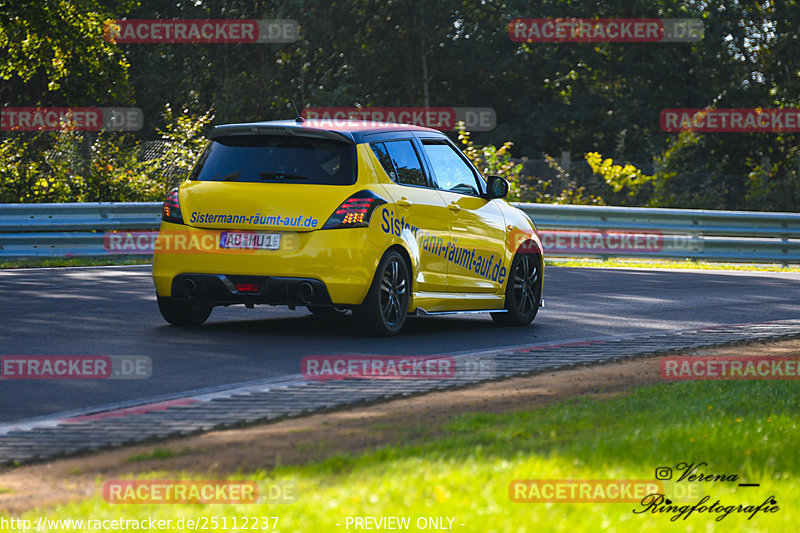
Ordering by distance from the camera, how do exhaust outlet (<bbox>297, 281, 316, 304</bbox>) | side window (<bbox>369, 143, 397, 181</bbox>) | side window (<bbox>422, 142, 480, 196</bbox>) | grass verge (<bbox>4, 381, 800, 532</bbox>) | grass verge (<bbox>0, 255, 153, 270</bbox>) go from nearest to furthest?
grass verge (<bbox>4, 381, 800, 532</bbox>) → exhaust outlet (<bbox>297, 281, 316, 304</bbox>) → side window (<bbox>369, 143, 397, 181</bbox>) → side window (<bbox>422, 142, 480, 196</bbox>) → grass verge (<bbox>0, 255, 153, 270</bbox>)

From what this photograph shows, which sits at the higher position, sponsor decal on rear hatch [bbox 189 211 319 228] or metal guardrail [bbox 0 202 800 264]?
sponsor decal on rear hatch [bbox 189 211 319 228]

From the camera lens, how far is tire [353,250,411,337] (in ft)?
35.7

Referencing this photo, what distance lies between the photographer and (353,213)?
1073 cm

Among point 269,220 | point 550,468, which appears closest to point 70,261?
point 269,220

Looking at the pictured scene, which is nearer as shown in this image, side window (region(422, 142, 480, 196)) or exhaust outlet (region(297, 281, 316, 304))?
exhaust outlet (region(297, 281, 316, 304))

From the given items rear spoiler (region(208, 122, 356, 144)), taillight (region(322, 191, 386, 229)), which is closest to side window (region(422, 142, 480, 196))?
rear spoiler (region(208, 122, 356, 144))

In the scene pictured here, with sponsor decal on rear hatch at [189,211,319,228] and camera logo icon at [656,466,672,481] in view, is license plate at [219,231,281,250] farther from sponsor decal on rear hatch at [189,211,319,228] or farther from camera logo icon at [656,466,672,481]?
camera logo icon at [656,466,672,481]

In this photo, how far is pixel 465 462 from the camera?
5957 mm

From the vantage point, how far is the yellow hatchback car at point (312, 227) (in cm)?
1067

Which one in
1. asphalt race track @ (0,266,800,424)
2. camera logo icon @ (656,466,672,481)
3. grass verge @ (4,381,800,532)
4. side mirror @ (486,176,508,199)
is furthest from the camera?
side mirror @ (486,176,508,199)

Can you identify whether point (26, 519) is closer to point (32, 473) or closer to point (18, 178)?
point (32, 473)

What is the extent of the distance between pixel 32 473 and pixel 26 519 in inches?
41.2

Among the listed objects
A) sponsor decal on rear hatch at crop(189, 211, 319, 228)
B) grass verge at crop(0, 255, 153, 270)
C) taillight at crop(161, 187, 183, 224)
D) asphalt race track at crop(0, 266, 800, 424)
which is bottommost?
asphalt race track at crop(0, 266, 800, 424)

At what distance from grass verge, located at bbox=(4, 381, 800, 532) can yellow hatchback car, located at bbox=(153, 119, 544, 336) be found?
3.15m
